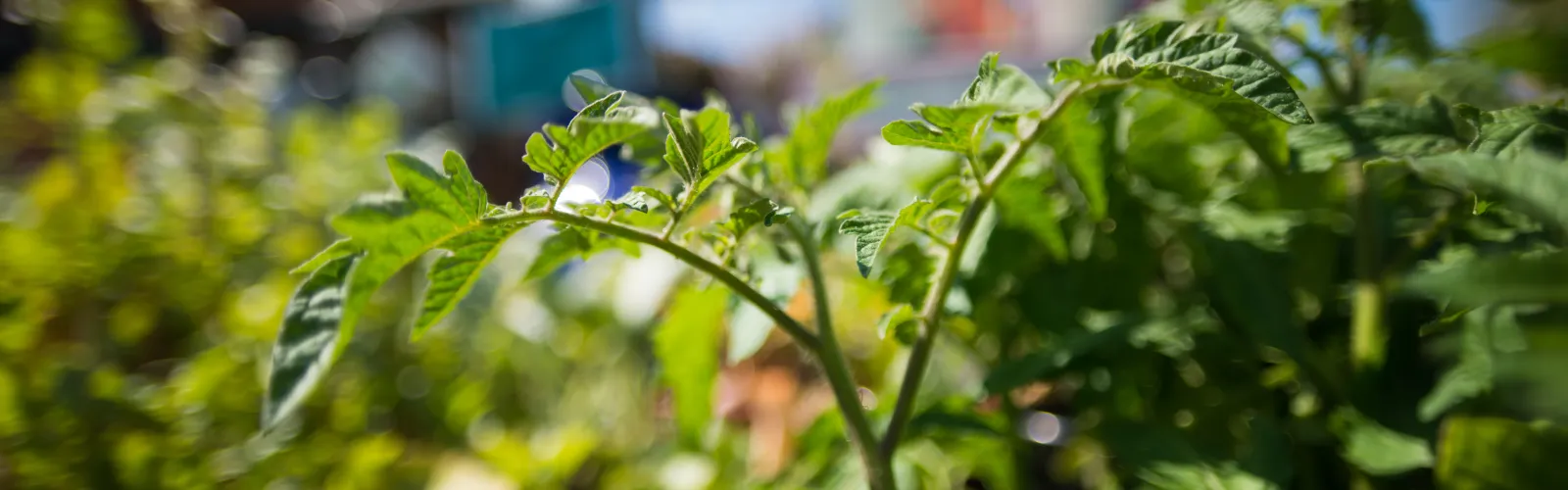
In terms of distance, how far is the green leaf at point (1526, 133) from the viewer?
0.31 m

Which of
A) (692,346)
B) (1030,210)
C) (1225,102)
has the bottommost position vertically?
(692,346)

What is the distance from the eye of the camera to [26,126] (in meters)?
1.00

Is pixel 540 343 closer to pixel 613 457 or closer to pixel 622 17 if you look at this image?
pixel 613 457

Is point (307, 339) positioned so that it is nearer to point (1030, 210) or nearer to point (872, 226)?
point (872, 226)

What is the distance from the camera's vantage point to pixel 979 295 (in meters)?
0.49

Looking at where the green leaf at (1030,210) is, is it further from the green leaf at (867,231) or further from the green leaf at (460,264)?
the green leaf at (460,264)

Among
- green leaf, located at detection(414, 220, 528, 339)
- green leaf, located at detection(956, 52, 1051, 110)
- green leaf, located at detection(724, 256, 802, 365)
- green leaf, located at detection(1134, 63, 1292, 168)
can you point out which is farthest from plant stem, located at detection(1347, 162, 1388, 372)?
green leaf, located at detection(414, 220, 528, 339)

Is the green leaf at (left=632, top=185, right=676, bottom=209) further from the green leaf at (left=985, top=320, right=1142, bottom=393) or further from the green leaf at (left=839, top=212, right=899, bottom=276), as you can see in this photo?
the green leaf at (left=985, top=320, right=1142, bottom=393)

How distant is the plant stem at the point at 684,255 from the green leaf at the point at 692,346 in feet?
0.45

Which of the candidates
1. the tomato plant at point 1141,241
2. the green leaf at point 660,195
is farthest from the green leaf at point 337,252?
the green leaf at point 660,195

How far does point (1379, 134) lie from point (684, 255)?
0.99 ft

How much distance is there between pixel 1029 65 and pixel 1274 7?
2395 mm

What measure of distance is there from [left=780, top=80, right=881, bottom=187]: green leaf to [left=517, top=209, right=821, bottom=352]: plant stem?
0.40 ft

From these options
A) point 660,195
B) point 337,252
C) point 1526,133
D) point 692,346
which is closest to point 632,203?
point 660,195
